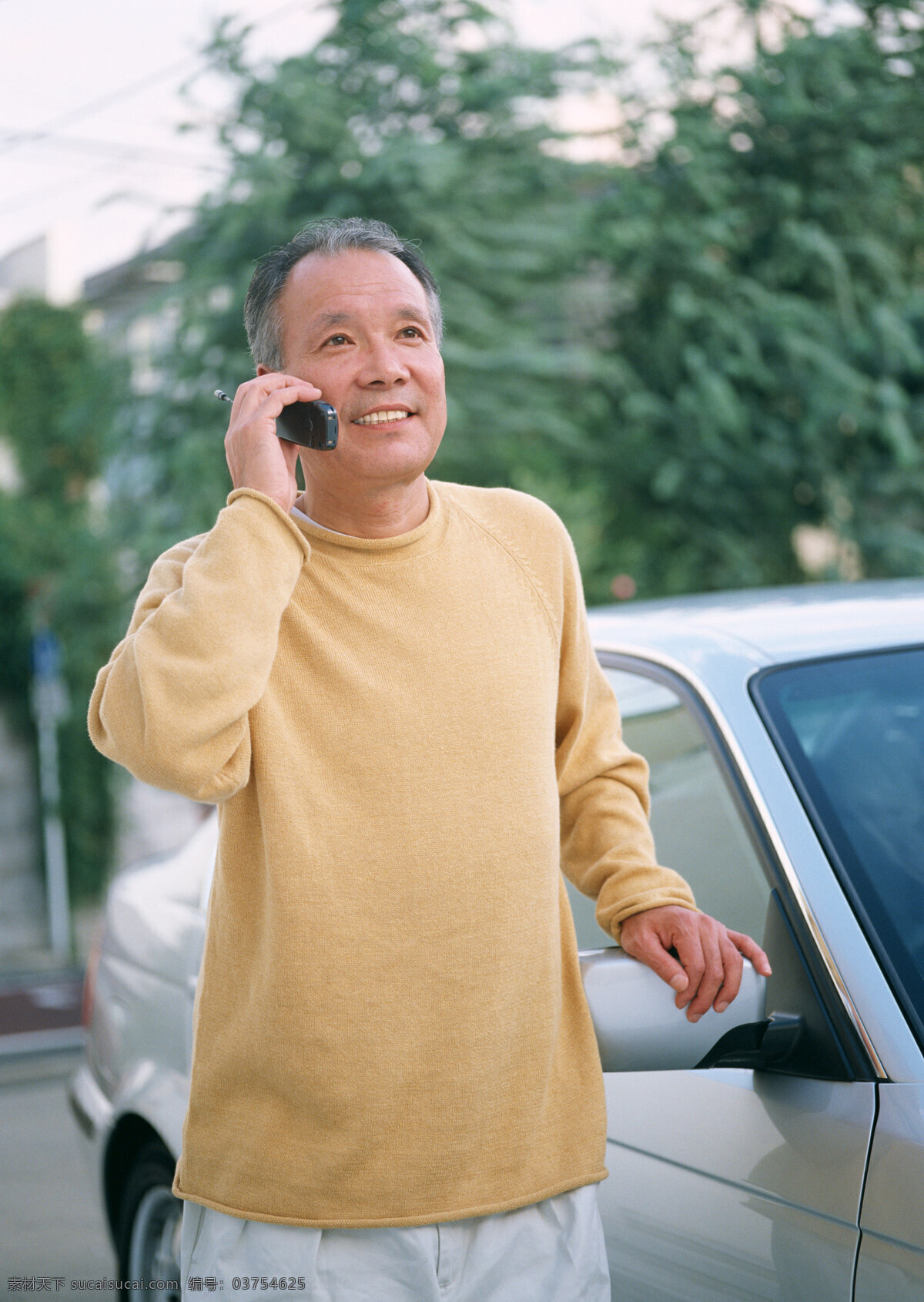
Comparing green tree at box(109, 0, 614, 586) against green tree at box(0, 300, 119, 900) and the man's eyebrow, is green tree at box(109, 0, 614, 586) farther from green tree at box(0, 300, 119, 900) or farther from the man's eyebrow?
the man's eyebrow

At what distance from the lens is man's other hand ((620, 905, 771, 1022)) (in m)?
1.68

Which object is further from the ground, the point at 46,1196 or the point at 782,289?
the point at 782,289

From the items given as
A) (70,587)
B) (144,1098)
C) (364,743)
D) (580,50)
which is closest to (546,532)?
(364,743)

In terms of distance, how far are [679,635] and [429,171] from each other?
286 inches

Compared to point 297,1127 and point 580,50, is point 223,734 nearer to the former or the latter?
point 297,1127

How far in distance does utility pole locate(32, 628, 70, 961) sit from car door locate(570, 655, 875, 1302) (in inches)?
373

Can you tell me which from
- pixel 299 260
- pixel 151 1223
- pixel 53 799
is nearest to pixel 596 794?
pixel 299 260

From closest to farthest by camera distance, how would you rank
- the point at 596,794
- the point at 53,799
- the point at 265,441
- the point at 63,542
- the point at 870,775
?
the point at 265,441 → the point at 596,794 → the point at 870,775 → the point at 53,799 → the point at 63,542

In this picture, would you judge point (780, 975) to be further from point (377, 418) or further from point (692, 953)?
point (377, 418)

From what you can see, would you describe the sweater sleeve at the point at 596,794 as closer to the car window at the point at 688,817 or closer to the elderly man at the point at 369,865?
the elderly man at the point at 369,865

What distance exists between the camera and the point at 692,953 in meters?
1.69

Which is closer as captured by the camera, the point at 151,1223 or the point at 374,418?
the point at 374,418

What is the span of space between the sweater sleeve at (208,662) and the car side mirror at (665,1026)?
56 centimetres

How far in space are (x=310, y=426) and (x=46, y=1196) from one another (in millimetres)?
4250
